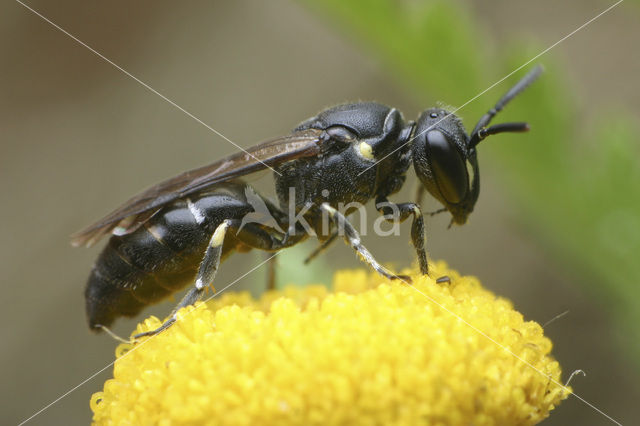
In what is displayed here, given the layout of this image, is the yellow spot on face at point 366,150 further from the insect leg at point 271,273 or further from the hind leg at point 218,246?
the insect leg at point 271,273

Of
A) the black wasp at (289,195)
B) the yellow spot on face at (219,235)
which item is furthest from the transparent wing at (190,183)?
the yellow spot on face at (219,235)

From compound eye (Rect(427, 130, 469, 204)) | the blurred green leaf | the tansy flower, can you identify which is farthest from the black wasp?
the tansy flower

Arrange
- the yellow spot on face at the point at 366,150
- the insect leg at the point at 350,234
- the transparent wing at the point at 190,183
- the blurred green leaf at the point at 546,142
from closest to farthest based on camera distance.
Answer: the insect leg at the point at 350,234, the transparent wing at the point at 190,183, the yellow spot on face at the point at 366,150, the blurred green leaf at the point at 546,142

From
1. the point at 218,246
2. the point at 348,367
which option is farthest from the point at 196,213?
the point at 348,367

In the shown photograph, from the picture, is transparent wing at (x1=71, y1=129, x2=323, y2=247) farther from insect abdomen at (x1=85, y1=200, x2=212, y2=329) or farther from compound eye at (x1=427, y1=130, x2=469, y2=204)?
compound eye at (x1=427, y1=130, x2=469, y2=204)

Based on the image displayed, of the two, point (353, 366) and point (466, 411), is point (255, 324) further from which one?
point (466, 411)

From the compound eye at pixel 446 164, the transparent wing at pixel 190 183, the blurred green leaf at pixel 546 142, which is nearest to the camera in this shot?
the compound eye at pixel 446 164
